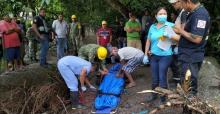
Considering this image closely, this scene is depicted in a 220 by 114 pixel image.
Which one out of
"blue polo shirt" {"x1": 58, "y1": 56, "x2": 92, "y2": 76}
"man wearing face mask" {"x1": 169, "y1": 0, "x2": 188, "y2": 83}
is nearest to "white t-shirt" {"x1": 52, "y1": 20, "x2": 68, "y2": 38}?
"blue polo shirt" {"x1": 58, "y1": 56, "x2": 92, "y2": 76}

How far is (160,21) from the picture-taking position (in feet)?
23.9

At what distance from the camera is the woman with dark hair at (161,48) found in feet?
23.5

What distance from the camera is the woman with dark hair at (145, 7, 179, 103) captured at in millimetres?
7176

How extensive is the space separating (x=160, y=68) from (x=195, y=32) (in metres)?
1.30

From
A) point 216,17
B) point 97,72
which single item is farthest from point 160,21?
point 216,17

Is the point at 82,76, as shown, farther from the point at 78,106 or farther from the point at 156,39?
the point at 156,39

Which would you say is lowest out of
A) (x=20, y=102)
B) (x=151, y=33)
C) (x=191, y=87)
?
(x=20, y=102)

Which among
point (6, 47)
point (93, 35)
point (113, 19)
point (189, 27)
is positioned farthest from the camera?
point (93, 35)

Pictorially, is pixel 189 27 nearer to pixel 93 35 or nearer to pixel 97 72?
pixel 97 72

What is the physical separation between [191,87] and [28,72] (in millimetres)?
4639

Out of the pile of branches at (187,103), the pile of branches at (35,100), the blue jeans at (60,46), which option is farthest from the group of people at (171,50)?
the blue jeans at (60,46)

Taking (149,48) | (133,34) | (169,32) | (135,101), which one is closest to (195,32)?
(169,32)

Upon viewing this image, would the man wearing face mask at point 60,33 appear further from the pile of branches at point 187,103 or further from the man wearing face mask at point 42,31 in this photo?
the pile of branches at point 187,103

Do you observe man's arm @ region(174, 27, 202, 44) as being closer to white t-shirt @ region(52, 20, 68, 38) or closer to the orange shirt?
the orange shirt
